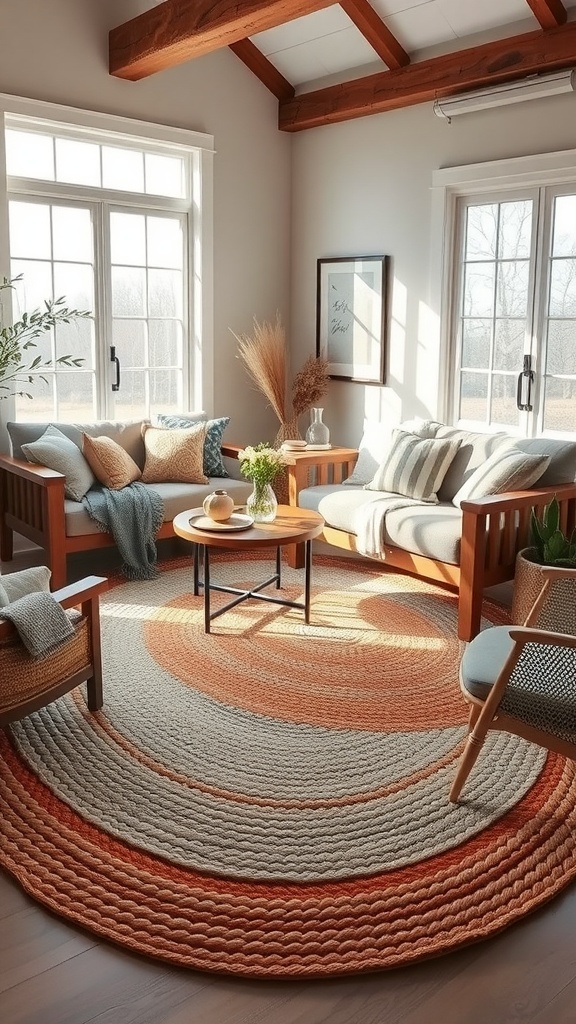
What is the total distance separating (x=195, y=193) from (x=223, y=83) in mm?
717

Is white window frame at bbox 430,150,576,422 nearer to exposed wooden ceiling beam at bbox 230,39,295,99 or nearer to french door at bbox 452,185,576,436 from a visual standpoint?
french door at bbox 452,185,576,436

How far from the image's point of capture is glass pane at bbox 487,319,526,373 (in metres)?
5.04

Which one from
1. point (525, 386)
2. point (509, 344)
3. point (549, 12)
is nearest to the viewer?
point (549, 12)

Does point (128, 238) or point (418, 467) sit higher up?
point (128, 238)

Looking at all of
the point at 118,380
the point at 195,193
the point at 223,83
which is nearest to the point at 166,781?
the point at 118,380

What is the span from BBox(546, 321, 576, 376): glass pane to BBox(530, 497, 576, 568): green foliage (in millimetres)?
1061

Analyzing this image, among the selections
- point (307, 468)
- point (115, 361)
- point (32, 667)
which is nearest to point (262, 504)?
point (307, 468)

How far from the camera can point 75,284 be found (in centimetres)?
535

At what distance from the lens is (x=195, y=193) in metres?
5.80

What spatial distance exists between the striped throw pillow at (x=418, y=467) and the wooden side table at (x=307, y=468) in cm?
45

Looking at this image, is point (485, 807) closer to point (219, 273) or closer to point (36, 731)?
point (36, 731)

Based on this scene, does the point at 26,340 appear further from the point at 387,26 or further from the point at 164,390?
the point at 387,26

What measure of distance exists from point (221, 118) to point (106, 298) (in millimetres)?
1438

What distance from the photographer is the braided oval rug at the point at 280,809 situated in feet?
7.01
